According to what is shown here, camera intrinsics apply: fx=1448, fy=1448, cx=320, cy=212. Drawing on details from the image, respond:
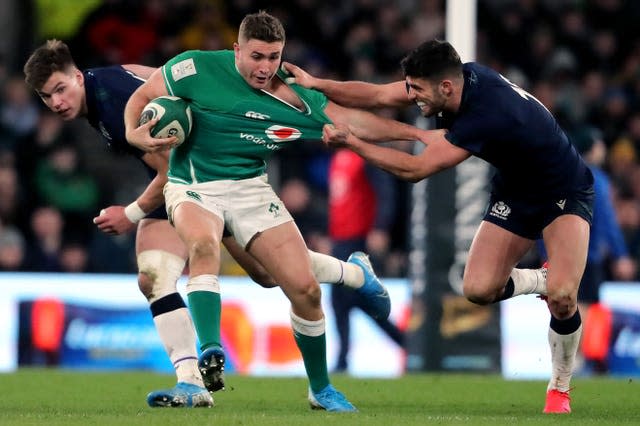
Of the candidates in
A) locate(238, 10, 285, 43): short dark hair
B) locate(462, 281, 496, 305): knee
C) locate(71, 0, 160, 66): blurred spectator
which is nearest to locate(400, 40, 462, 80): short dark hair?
locate(238, 10, 285, 43): short dark hair

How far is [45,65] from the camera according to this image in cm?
837

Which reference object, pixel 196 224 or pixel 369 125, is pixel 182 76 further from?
pixel 369 125

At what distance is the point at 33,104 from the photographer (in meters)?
16.0

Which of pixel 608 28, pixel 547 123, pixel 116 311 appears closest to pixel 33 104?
pixel 116 311

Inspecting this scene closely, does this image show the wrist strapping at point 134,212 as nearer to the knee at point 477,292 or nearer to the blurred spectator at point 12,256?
the knee at point 477,292

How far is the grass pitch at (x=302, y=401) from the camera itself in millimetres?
7492

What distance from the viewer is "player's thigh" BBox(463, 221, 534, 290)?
28.2 feet

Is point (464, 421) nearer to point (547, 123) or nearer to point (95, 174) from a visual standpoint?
point (547, 123)

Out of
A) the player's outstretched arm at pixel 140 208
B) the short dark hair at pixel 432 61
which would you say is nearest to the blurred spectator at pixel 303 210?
the player's outstretched arm at pixel 140 208

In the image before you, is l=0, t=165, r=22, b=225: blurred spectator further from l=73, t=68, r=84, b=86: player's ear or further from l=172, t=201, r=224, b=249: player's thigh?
l=172, t=201, r=224, b=249: player's thigh

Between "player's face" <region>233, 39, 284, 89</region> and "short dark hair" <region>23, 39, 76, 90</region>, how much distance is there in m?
1.06

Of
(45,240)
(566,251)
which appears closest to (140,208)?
(566,251)

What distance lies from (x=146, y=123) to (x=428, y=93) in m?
1.55

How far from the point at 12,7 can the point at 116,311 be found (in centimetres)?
546
